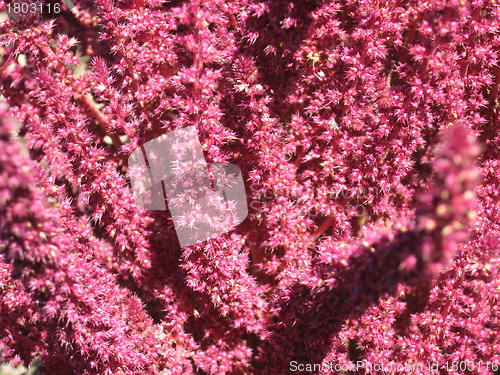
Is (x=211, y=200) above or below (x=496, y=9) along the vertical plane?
below

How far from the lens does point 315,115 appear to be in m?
2.40

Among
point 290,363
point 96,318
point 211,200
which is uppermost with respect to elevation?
point 211,200

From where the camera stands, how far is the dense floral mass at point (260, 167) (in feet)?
6.51

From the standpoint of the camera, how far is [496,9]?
211 centimetres

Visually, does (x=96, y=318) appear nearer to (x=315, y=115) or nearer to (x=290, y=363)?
(x=290, y=363)

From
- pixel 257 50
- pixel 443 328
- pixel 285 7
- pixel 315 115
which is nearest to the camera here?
pixel 285 7

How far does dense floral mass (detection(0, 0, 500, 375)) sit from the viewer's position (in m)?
1.99

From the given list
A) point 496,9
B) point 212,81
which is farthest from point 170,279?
point 496,9

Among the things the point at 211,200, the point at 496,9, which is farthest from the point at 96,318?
the point at 496,9

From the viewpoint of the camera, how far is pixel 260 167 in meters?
2.18

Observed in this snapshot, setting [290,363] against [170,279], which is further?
[170,279]

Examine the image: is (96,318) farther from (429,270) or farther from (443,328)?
(443,328)

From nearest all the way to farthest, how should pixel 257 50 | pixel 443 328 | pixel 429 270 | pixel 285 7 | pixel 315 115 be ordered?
1. pixel 429 270
2. pixel 285 7
3. pixel 257 50
4. pixel 443 328
5. pixel 315 115

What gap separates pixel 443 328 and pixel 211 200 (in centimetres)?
133
